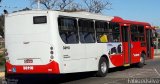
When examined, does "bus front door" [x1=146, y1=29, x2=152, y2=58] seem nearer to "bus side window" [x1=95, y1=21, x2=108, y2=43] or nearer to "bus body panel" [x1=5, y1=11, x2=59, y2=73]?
"bus side window" [x1=95, y1=21, x2=108, y2=43]

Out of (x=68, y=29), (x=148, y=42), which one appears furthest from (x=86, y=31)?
(x=148, y=42)

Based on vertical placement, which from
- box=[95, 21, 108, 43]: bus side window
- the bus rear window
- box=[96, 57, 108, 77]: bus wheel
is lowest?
box=[96, 57, 108, 77]: bus wheel

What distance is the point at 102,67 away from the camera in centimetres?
1897

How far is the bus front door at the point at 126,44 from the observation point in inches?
848

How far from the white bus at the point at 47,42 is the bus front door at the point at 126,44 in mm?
4119

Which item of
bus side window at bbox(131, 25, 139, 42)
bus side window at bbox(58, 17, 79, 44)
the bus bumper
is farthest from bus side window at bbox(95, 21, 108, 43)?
the bus bumper

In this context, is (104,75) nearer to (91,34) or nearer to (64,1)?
(91,34)

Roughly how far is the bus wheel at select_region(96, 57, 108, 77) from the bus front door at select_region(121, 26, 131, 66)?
249cm

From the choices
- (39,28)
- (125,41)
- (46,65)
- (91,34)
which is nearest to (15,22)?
(39,28)

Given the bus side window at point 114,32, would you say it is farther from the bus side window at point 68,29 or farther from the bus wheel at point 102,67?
the bus side window at point 68,29

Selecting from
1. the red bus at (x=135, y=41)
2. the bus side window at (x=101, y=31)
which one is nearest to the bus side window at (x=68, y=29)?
the bus side window at (x=101, y=31)

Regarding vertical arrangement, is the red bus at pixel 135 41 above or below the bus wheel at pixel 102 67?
above

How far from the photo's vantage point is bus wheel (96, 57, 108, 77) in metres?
18.6

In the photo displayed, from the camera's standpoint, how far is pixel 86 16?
1759 centimetres
